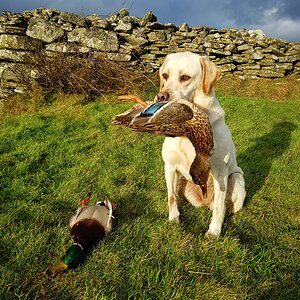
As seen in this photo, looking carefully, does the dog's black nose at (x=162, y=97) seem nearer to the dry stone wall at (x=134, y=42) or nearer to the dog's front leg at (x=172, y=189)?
the dog's front leg at (x=172, y=189)

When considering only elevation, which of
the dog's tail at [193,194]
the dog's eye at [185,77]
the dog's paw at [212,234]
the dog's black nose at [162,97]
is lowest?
the dog's paw at [212,234]

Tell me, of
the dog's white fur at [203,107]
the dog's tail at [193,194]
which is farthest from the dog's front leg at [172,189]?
the dog's tail at [193,194]

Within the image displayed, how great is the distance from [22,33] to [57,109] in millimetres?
3103

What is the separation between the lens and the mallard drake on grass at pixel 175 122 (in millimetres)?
2200

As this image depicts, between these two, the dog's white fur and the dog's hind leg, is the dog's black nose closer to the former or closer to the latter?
the dog's white fur

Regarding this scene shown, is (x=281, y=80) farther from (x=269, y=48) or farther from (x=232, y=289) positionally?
(x=232, y=289)

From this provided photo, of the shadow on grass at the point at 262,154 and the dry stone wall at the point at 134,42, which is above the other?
the dry stone wall at the point at 134,42

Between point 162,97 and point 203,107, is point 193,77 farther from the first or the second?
point 162,97

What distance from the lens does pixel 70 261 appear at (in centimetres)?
227

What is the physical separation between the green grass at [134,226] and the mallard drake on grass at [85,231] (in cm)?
7

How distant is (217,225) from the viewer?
10.3 feet

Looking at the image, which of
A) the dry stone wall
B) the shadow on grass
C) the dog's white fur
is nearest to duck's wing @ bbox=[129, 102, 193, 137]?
the dog's white fur

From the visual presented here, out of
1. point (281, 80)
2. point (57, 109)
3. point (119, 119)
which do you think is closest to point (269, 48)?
point (281, 80)

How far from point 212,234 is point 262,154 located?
3.33m
